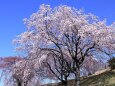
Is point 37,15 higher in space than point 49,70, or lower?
higher

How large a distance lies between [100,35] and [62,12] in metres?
4.33

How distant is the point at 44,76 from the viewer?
35.4 m

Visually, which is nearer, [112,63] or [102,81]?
[102,81]

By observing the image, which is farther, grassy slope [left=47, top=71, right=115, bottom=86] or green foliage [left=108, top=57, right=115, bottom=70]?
green foliage [left=108, top=57, right=115, bottom=70]

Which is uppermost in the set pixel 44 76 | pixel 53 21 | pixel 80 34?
pixel 53 21

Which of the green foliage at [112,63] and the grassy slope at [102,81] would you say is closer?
the grassy slope at [102,81]

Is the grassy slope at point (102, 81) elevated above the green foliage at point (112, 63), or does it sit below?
below

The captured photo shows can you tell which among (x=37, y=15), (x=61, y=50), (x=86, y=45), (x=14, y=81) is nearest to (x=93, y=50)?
(x=86, y=45)

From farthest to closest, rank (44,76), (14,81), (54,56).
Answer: (14,81)
(44,76)
(54,56)

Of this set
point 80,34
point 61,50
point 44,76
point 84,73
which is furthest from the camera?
point 84,73

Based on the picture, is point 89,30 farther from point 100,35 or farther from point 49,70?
point 49,70

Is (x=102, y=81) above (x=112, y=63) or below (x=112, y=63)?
below

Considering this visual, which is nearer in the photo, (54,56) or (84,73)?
(54,56)

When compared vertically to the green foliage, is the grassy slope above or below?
below
